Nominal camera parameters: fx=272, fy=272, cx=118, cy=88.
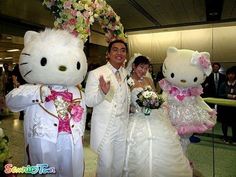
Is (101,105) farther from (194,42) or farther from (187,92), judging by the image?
(194,42)

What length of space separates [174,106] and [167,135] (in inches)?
22.9

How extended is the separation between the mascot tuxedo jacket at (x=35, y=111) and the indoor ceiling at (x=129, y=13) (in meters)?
3.60

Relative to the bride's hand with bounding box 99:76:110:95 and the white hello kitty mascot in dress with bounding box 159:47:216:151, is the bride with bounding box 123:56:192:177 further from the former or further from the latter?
the bride's hand with bounding box 99:76:110:95

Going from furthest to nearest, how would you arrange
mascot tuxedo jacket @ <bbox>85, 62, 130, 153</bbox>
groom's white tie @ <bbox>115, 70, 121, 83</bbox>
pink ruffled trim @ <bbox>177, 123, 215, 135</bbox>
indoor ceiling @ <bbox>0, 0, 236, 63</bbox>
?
indoor ceiling @ <bbox>0, 0, 236, 63</bbox> < pink ruffled trim @ <bbox>177, 123, 215, 135</bbox> < groom's white tie @ <bbox>115, 70, 121, 83</bbox> < mascot tuxedo jacket @ <bbox>85, 62, 130, 153</bbox>

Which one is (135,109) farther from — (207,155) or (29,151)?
(207,155)

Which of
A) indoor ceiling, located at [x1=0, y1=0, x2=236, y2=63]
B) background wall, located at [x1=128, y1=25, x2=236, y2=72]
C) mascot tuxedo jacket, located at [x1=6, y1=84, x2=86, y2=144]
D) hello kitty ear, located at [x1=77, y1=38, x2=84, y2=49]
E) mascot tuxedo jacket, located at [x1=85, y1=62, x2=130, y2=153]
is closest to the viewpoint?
mascot tuxedo jacket, located at [x1=6, y1=84, x2=86, y2=144]

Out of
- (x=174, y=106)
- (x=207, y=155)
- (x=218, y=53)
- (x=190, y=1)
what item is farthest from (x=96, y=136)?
(x=218, y=53)

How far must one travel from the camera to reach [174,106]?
3.26 meters

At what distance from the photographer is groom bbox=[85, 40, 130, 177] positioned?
243 cm

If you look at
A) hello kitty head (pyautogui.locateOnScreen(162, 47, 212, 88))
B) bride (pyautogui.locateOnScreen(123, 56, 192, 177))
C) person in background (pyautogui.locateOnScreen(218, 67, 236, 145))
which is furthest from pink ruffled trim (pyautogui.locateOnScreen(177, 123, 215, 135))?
person in background (pyautogui.locateOnScreen(218, 67, 236, 145))

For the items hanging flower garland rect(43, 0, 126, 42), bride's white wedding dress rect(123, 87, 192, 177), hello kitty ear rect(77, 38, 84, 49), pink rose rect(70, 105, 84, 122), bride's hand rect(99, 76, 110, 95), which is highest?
hanging flower garland rect(43, 0, 126, 42)

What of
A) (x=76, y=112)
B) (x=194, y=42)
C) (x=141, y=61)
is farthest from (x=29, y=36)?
(x=194, y=42)

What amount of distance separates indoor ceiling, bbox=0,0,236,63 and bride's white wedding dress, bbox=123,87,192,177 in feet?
11.4

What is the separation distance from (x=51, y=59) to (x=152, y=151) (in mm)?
1332
